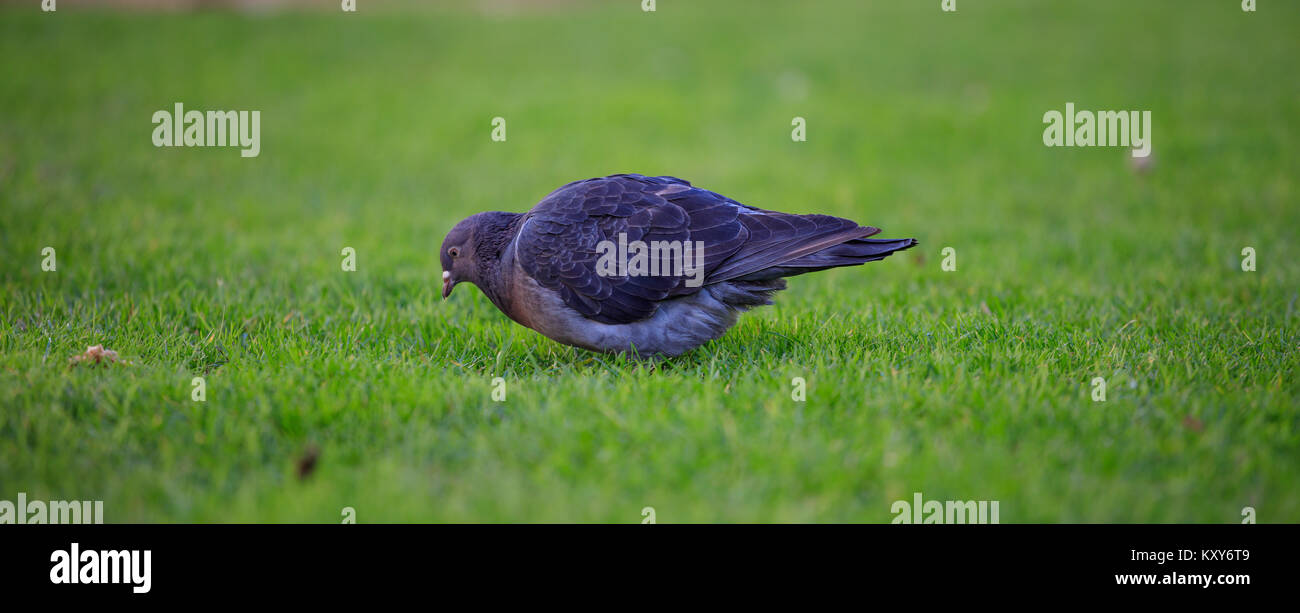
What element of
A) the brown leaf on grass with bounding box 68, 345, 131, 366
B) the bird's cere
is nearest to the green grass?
the brown leaf on grass with bounding box 68, 345, 131, 366

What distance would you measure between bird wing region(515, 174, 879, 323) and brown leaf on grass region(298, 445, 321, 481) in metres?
1.60

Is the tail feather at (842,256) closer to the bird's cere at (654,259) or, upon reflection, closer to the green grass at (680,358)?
the bird's cere at (654,259)

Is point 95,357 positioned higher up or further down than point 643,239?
further down

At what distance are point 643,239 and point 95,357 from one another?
3.03 meters

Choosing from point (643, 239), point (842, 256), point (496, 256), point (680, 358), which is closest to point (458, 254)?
point (496, 256)

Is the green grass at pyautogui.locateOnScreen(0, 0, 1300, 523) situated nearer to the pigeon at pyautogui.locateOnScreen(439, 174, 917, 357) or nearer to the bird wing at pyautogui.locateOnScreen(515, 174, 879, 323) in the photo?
the pigeon at pyautogui.locateOnScreen(439, 174, 917, 357)

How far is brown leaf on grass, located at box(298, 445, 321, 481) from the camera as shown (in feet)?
12.2

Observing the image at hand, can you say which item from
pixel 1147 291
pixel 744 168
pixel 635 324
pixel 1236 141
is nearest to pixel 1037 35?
pixel 1236 141

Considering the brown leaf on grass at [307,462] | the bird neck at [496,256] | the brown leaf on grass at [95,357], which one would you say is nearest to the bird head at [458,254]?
the bird neck at [496,256]

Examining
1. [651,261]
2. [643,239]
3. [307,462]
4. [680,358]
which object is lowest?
[307,462]

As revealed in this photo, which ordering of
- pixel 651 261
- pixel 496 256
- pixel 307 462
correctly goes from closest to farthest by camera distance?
pixel 307 462, pixel 651 261, pixel 496 256

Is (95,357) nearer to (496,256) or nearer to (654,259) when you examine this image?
(496,256)

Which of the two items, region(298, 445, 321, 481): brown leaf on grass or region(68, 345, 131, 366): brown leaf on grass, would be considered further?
region(68, 345, 131, 366): brown leaf on grass

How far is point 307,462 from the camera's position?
3756 mm
